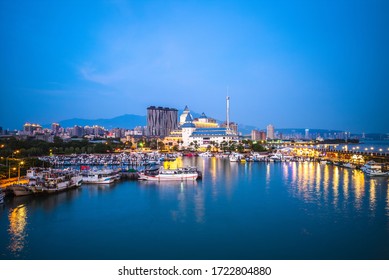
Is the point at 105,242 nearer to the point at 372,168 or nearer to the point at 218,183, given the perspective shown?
the point at 218,183

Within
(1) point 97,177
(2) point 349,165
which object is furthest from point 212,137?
(1) point 97,177

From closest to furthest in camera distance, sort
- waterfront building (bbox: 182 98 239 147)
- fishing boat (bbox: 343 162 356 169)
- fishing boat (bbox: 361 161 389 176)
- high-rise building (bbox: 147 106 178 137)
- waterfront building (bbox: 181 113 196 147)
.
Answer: fishing boat (bbox: 361 161 389 176) < fishing boat (bbox: 343 162 356 169) < waterfront building (bbox: 182 98 239 147) < waterfront building (bbox: 181 113 196 147) < high-rise building (bbox: 147 106 178 137)

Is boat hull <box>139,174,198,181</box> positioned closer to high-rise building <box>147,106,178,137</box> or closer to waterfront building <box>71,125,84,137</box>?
high-rise building <box>147,106,178,137</box>

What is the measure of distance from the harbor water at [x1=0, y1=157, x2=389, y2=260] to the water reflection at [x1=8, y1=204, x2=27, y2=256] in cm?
1

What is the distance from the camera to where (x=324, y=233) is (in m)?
5.64

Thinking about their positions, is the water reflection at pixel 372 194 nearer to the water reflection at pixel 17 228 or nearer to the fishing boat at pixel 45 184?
the water reflection at pixel 17 228

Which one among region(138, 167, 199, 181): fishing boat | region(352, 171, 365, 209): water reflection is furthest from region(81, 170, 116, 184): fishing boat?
region(352, 171, 365, 209): water reflection

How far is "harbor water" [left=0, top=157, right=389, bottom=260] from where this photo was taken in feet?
16.1

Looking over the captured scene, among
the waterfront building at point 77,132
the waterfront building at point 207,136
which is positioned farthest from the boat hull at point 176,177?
the waterfront building at point 77,132

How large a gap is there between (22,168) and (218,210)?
6597 millimetres

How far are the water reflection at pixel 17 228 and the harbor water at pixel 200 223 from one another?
13 mm

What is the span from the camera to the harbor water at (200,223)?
16.1 ft

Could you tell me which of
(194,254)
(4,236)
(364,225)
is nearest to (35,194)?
(4,236)

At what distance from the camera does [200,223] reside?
622 centimetres
